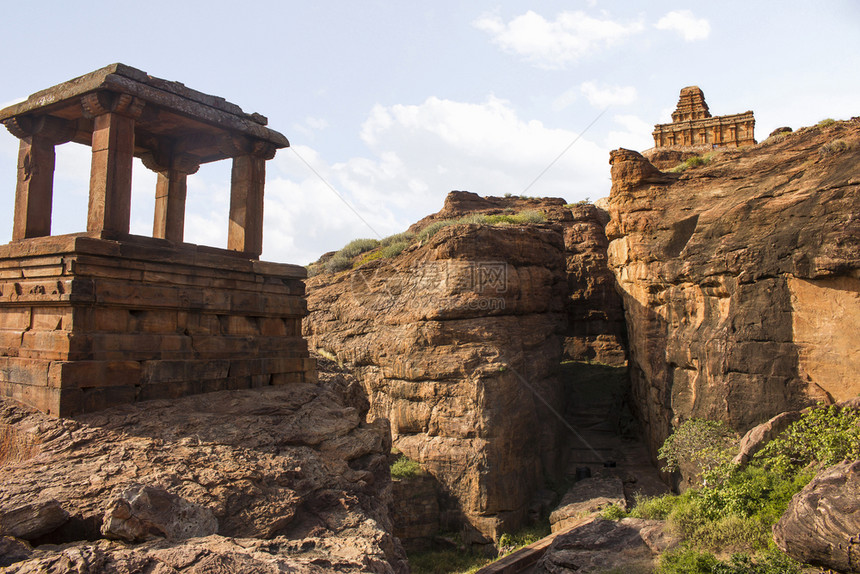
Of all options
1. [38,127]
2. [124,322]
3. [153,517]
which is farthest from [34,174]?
[153,517]

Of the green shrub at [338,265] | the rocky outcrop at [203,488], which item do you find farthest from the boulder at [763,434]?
the green shrub at [338,265]

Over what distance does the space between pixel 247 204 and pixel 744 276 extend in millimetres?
10401

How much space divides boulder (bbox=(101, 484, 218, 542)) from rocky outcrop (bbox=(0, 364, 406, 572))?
1cm

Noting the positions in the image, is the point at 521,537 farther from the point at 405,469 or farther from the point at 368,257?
the point at 368,257

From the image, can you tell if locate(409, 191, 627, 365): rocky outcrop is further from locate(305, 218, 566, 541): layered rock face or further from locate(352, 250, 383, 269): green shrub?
locate(352, 250, 383, 269): green shrub

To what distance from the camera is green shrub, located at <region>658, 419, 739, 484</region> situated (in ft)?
38.2

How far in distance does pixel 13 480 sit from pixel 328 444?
3566 mm

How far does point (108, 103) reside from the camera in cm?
818

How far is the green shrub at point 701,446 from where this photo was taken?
11656 millimetres

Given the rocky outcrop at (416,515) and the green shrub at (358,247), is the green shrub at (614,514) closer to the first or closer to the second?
the rocky outcrop at (416,515)

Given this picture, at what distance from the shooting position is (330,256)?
89.3 feet

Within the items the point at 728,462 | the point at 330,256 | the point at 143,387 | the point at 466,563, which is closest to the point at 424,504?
the point at 466,563

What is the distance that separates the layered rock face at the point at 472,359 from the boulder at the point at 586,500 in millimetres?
1105

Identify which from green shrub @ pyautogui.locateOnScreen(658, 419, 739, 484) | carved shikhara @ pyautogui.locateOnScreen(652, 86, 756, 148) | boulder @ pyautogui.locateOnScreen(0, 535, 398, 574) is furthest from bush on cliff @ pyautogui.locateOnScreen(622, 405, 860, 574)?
carved shikhara @ pyautogui.locateOnScreen(652, 86, 756, 148)
